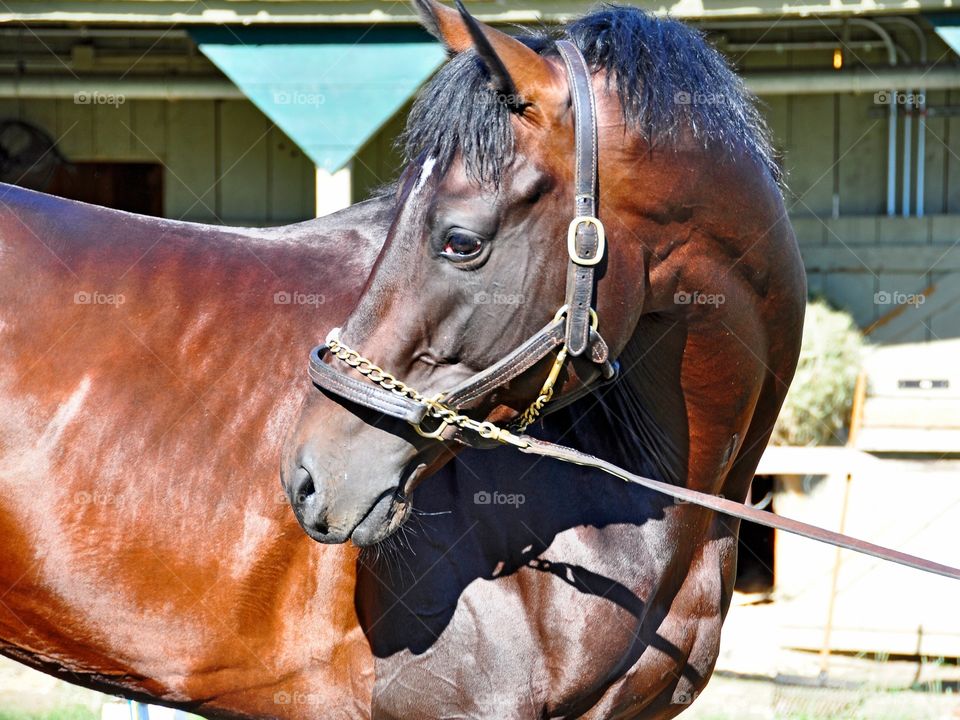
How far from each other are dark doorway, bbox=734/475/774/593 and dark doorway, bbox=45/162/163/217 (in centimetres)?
426

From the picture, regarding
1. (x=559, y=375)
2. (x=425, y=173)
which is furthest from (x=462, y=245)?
(x=559, y=375)

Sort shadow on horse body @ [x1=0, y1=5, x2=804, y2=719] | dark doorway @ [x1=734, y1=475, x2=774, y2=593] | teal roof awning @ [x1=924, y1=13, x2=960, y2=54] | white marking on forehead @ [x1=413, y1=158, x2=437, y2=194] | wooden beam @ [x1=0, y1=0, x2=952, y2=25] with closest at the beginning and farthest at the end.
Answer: white marking on forehead @ [x1=413, y1=158, x2=437, y2=194] → shadow on horse body @ [x1=0, y1=5, x2=804, y2=719] → teal roof awning @ [x1=924, y1=13, x2=960, y2=54] → wooden beam @ [x1=0, y1=0, x2=952, y2=25] → dark doorway @ [x1=734, y1=475, x2=774, y2=593]

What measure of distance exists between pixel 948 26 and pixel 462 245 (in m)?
3.81

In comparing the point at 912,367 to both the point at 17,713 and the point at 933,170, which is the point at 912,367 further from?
the point at 17,713

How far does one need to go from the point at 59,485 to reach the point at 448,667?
947 mm

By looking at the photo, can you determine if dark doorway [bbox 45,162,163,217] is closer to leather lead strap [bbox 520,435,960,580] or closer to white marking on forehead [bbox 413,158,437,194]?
white marking on forehead [bbox 413,158,437,194]

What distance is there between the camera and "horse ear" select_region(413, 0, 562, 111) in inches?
73.4

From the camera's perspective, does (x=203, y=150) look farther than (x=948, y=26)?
Yes

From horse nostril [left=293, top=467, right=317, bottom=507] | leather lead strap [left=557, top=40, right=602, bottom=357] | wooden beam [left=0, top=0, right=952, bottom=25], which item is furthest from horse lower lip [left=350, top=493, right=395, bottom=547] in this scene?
wooden beam [left=0, top=0, right=952, bottom=25]

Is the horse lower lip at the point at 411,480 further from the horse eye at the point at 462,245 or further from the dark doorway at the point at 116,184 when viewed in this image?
the dark doorway at the point at 116,184

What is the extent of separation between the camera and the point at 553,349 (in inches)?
76.4

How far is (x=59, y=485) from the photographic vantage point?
7.52 ft

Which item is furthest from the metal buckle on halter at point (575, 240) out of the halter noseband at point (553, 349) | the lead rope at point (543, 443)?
the lead rope at point (543, 443)

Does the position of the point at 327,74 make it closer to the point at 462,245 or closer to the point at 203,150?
the point at 203,150
